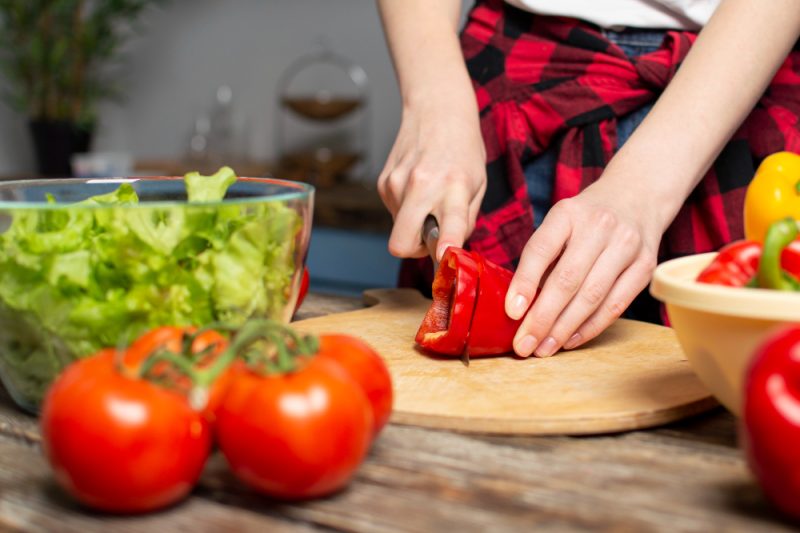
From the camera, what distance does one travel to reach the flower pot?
3.41 meters

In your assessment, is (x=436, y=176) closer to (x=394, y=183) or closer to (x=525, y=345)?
(x=394, y=183)

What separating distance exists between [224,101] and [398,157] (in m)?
2.35

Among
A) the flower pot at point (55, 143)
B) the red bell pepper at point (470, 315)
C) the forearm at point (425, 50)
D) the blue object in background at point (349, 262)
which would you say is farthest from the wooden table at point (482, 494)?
the flower pot at point (55, 143)

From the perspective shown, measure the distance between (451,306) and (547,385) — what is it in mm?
181

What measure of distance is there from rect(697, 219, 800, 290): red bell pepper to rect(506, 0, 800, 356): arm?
11.0 inches

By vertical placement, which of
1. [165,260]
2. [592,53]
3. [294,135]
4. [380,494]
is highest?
[592,53]

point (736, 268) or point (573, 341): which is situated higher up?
point (736, 268)

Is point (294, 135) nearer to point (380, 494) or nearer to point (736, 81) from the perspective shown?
point (736, 81)

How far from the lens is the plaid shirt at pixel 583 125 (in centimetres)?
129

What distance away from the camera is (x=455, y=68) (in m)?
1.29

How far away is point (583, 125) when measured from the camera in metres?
1.33

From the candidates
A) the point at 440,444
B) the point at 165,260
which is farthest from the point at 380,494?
the point at 165,260

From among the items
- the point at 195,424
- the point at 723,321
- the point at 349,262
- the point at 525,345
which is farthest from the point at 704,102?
the point at 349,262

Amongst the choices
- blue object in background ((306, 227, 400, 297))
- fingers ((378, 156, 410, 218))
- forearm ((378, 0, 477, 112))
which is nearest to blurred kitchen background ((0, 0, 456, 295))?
blue object in background ((306, 227, 400, 297))
